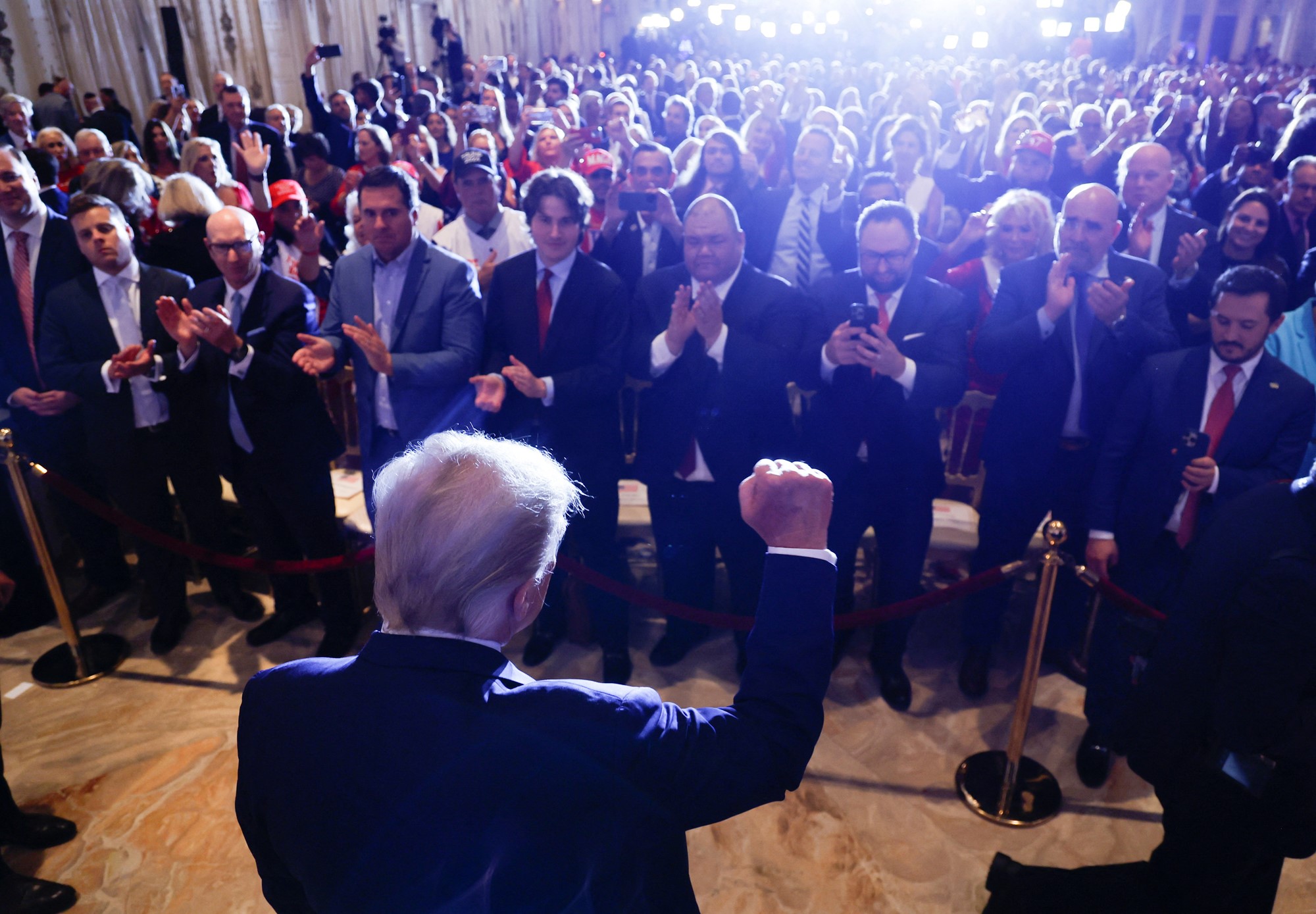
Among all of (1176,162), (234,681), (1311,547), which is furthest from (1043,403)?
(1176,162)

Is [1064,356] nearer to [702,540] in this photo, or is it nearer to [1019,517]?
[1019,517]

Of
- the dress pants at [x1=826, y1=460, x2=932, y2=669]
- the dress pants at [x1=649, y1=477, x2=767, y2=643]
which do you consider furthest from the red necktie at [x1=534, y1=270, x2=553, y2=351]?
the dress pants at [x1=826, y1=460, x2=932, y2=669]

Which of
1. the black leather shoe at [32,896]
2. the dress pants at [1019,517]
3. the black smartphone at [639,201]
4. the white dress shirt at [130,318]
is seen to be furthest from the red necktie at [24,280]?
the dress pants at [1019,517]

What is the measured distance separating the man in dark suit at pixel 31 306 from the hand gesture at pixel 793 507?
3.43 m

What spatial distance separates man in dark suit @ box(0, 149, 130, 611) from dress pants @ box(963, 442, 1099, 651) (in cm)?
388

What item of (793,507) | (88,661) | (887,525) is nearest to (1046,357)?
(887,525)

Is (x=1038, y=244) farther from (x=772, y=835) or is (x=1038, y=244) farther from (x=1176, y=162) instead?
(x=1176, y=162)

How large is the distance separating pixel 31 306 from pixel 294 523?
1530mm

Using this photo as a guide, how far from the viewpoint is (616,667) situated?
11.8ft

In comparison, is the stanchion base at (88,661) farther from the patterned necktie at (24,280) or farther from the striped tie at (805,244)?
the striped tie at (805,244)

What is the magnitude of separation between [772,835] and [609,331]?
196 cm

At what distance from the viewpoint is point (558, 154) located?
5824mm

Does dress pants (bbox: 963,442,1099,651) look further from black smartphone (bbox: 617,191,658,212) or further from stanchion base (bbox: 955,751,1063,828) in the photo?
black smartphone (bbox: 617,191,658,212)

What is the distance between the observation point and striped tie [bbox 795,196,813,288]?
182 inches
